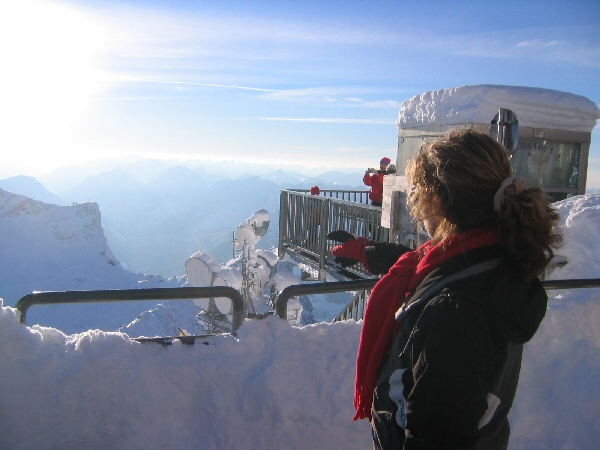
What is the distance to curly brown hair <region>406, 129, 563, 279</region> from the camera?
1553 mm

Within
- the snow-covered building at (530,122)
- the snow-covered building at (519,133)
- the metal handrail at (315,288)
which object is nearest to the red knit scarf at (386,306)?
the metal handrail at (315,288)

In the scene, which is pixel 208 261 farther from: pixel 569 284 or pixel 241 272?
pixel 569 284

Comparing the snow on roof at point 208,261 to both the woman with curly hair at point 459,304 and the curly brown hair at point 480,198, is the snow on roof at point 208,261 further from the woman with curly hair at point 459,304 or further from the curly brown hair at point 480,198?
the curly brown hair at point 480,198

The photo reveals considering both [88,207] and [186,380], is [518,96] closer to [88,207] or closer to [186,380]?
[186,380]

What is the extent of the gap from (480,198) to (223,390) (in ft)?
8.41

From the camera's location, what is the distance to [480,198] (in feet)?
5.35

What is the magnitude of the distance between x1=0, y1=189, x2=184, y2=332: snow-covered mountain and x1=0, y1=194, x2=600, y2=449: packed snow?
12550 cm

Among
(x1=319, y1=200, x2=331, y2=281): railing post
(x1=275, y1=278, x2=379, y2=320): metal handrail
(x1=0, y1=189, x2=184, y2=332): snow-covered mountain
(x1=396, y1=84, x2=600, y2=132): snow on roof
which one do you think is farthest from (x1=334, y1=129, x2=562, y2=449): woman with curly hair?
(x1=0, y1=189, x2=184, y2=332): snow-covered mountain

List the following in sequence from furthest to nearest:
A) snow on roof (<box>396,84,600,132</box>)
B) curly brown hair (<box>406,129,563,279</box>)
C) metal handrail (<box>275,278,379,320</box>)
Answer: snow on roof (<box>396,84,600,132</box>) < metal handrail (<box>275,278,379,320</box>) < curly brown hair (<box>406,129,563,279</box>)

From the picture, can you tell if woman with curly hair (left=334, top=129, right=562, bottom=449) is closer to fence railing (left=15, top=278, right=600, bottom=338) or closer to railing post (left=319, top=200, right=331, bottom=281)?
fence railing (left=15, top=278, right=600, bottom=338)

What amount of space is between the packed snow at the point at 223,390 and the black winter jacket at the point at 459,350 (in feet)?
6.47

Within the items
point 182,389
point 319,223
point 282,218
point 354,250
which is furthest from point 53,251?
point 354,250

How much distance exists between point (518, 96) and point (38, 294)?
814cm

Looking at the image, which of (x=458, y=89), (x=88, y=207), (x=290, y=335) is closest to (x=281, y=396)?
(x=290, y=335)
